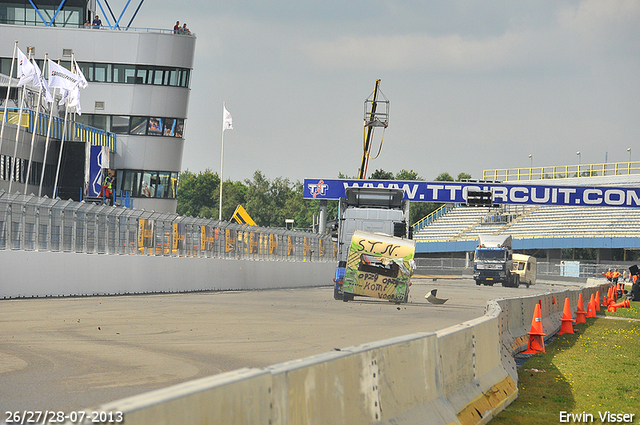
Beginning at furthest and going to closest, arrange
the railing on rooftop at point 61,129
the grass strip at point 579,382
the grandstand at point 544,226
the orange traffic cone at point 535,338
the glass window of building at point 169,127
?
the grandstand at point 544,226 < the glass window of building at point 169,127 < the railing on rooftop at point 61,129 < the orange traffic cone at point 535,338 < the grass strip at point 579,382

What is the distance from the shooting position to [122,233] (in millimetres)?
27328

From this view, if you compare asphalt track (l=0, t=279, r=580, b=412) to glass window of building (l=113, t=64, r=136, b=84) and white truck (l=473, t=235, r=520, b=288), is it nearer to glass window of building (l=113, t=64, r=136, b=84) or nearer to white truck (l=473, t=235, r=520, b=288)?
white truck (l=473, t=235, r=520, b=288)

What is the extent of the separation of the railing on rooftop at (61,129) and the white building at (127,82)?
1.15ft

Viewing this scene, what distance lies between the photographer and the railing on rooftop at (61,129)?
5447 centimetres

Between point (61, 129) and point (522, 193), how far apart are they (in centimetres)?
3347

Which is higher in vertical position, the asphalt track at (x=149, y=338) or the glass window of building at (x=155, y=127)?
the glass window of building at (x=155, y=127)

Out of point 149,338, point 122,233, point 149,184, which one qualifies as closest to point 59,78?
point 149,184

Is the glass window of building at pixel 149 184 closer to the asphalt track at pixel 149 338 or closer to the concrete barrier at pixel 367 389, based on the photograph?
the asphalt track at pixel 149 338

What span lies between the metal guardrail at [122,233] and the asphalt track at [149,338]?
189cm

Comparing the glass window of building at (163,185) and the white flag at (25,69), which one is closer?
the white flag at (25,69)

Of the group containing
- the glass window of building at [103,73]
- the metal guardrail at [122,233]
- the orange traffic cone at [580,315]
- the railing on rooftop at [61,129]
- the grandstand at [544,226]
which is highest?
the glass window of building at [103,73]

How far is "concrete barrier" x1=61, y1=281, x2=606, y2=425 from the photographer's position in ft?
12.0

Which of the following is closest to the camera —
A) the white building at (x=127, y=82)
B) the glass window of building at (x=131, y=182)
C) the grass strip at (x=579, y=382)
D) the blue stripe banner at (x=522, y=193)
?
the grass strip at (x=579, y=382)

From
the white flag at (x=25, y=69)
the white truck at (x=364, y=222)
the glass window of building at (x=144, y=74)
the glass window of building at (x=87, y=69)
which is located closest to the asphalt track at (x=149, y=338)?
the white truck at (x=364, y=222)
